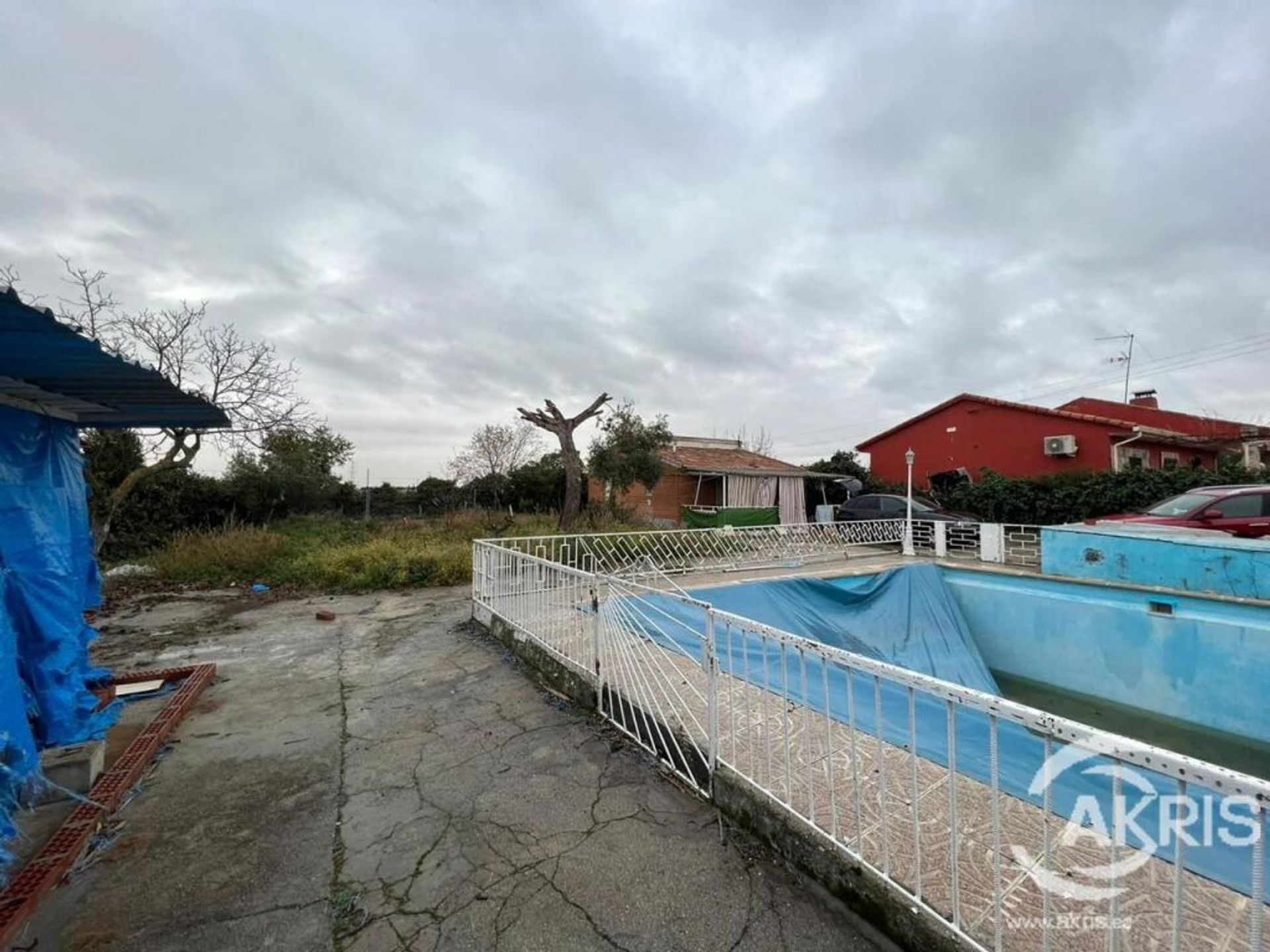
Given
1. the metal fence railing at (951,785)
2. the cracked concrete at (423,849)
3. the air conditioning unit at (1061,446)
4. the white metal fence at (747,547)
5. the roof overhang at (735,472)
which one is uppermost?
the air conditioning unit at (1061,446)

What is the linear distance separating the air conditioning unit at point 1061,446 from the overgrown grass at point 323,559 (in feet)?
46.4

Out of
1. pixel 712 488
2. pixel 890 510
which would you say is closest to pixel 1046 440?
pixel 890 510

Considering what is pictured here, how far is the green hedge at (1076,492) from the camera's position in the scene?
11820mm

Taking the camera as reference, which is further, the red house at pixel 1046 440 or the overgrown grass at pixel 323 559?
the red house at pixel 1046 440

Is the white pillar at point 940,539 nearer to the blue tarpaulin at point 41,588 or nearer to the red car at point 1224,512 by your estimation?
the red car at point 1224,512

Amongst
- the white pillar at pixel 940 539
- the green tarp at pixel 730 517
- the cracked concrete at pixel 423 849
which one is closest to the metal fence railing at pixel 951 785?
the cracked concrete at pixel 423 849

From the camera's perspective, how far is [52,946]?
175 cm

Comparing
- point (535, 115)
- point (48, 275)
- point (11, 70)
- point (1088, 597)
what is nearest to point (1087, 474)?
point (1088, 597)

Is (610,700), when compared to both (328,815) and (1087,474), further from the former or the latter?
(1087,474)

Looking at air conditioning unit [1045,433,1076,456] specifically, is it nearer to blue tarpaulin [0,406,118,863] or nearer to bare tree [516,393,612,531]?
bare tree [516,393,612,531]

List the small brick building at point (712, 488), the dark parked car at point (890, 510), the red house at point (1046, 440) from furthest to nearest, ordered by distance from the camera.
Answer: the small brick building at point (712, 488) → the red house at point (1046, 440) → the dark parked car at point (890, 510)

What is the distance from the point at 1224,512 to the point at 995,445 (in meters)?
9.48

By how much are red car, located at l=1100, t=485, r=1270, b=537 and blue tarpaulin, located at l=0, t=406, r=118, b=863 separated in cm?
1241

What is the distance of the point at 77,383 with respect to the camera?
2.65 m
